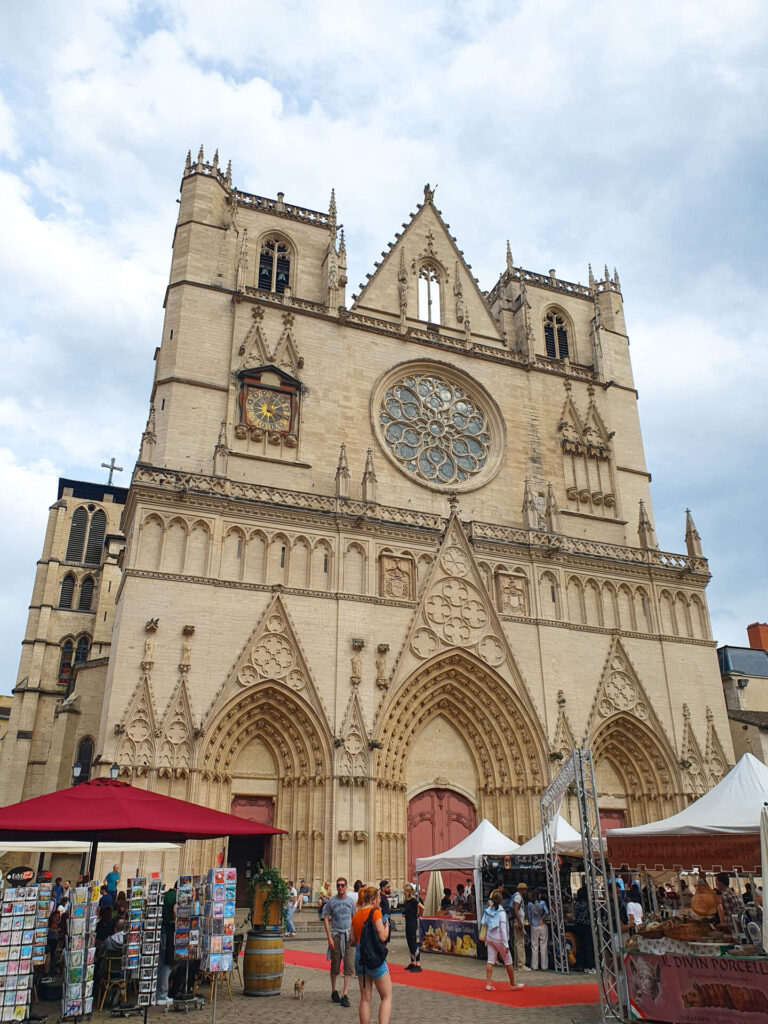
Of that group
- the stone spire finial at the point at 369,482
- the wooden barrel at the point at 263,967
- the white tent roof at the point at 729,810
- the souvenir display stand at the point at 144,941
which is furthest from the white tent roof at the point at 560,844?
the stone spire finial at the point at 369,482

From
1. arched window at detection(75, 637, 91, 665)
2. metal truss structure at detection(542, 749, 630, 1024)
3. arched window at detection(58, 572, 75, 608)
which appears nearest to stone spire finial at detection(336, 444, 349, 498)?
metal truss structure at detection(542, 749, 630, 1024)

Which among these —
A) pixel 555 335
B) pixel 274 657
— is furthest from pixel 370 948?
pixel 555 335

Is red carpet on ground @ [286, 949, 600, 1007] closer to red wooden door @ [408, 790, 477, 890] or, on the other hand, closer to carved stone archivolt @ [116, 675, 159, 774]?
carved stone archivolt @ [116, 675, 159, 774]

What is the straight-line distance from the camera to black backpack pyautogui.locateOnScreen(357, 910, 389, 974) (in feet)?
24.4

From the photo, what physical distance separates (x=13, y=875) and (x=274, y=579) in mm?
13389

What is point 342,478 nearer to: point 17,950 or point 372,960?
point 17,950

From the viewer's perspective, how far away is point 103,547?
40250mm

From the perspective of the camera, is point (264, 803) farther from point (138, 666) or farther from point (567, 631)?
point (567, 631)

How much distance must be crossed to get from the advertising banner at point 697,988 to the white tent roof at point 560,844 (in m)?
5.59

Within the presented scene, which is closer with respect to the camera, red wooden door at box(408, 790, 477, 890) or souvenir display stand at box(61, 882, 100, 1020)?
souvenir display stand at box(61, 882, 100, 1020)

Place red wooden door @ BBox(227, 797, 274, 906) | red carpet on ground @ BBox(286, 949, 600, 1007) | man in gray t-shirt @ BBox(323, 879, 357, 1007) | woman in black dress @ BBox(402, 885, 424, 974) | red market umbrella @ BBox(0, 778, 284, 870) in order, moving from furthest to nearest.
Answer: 1. red wooden door @ BBox(227, 797, 274, 906)
2. woman in black dress @ BBox(402, 885, 424, 974)
3. man in gray t-shirt @ BBox(323, 879, 357, 1007)
4. red carpet on ground @ BBox(286, 949, 600, 1007)
5. red market umbrella @ BBox(0, 778, 284, 870)

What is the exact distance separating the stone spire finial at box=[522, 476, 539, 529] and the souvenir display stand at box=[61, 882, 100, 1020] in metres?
19.3

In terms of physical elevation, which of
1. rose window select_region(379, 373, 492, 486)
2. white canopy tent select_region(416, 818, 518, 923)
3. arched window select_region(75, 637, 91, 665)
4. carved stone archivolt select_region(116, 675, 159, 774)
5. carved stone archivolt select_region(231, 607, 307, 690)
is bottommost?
white canopy tent select_region(416, 818, 518, 923)

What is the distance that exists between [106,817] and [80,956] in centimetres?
147
